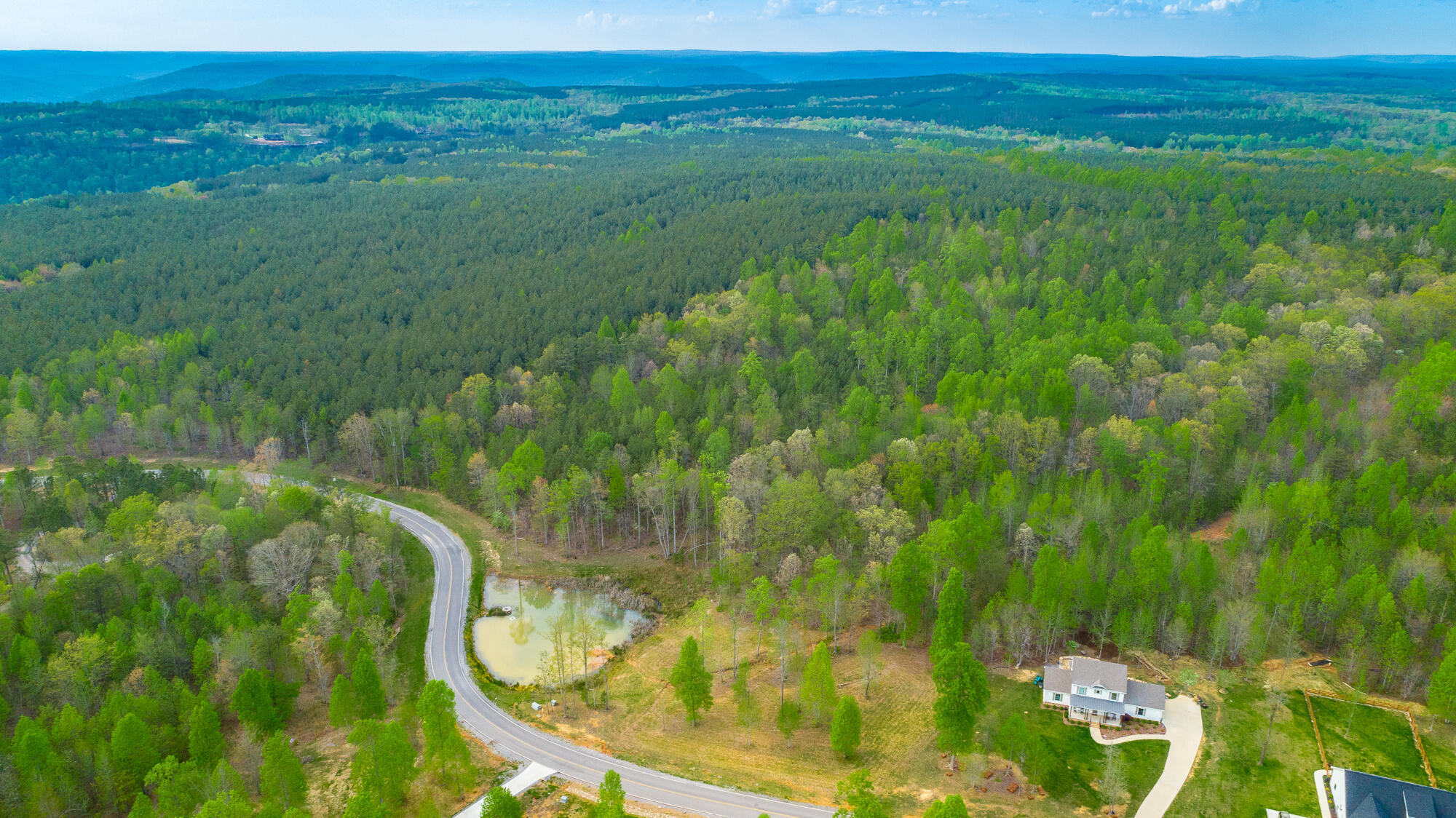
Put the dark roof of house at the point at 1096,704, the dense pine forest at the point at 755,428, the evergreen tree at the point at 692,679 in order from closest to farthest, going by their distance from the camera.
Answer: the dark roof of house at the point at 1096,704
the evergreen tree at the point at 692,679
the dense pine forest at the point at 755,428

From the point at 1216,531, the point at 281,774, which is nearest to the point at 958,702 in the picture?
the point at 281,774

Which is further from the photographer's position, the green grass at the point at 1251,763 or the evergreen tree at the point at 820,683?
the evergreen tree at the point at 820,683

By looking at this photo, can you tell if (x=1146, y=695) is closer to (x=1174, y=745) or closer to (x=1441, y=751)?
(x=1174, y=745)

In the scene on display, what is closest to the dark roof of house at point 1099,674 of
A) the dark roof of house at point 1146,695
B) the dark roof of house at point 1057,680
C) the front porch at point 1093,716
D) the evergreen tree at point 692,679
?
the dark roof of house at point 1057,680

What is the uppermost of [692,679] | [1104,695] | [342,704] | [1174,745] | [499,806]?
[692,679]

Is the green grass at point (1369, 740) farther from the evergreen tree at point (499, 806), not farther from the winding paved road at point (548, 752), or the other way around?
the evergreen tree at point (499, 806)

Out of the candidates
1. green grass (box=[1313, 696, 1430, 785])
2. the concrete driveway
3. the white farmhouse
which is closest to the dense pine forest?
green grass (box=[1313, 696, 1430, 785])

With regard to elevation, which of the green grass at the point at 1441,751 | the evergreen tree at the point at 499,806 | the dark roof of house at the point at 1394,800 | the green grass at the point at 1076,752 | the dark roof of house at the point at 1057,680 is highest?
the dark roof of house at the point at 1394,800

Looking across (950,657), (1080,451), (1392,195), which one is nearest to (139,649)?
(950,657)

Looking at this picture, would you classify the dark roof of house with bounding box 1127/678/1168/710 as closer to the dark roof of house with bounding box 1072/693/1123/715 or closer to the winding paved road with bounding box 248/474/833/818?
the dark roof of house with bounding box 1072/693/1123/715
